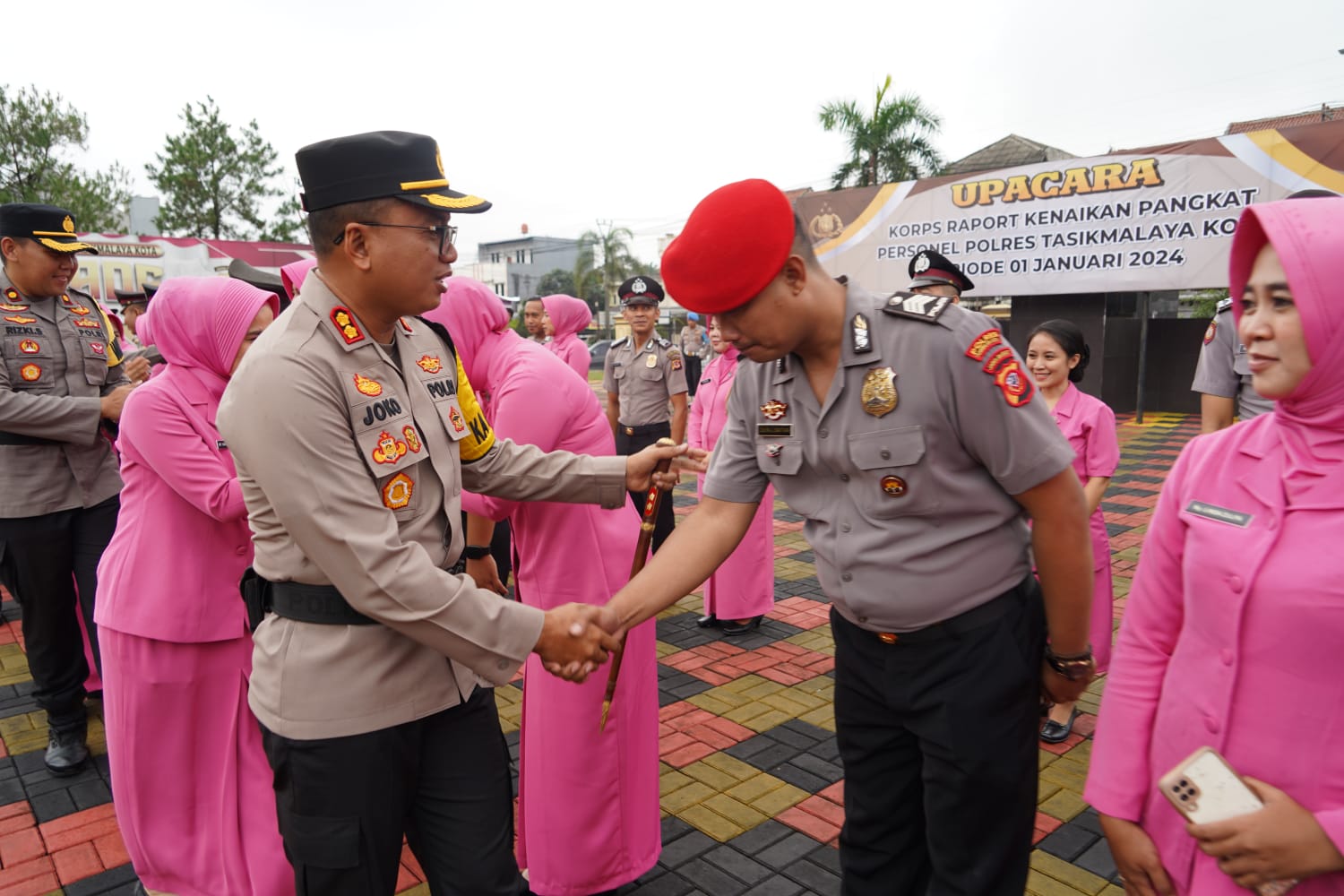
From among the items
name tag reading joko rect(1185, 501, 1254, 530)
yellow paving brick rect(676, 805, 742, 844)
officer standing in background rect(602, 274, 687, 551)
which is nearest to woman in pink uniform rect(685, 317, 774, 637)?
officer standing in background rect(602, 274, 687, 551)

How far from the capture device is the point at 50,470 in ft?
12.3

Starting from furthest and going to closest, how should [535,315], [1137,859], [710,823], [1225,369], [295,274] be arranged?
[535,315] → [1225,369] → [710,823] → [295,274] → [1137,859]

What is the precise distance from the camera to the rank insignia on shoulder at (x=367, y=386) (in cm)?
181

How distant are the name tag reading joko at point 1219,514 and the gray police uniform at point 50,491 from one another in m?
4.14

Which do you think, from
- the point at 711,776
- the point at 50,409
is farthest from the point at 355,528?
the point at 50,409

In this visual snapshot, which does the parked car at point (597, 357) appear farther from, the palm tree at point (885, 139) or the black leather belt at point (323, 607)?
the black leather belt at point (323, 607)

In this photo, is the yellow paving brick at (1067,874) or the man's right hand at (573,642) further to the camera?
the yellow paving brick at (1067,874)

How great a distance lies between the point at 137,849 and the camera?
9.04ft

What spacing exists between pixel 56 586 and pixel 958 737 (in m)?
3.90

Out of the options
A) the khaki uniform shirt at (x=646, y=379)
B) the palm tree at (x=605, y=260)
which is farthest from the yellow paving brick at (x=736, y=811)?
the palm tree at (x=605, y=260)

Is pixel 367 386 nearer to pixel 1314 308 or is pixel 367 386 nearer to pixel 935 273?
pixel 1314 308

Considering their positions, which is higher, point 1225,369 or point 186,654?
point 1225,369

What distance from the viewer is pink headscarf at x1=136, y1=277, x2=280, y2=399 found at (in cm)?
274

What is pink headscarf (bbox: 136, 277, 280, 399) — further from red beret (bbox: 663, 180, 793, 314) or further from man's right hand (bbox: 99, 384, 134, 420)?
red beret (bbox: 663, 180, 793, 314)
